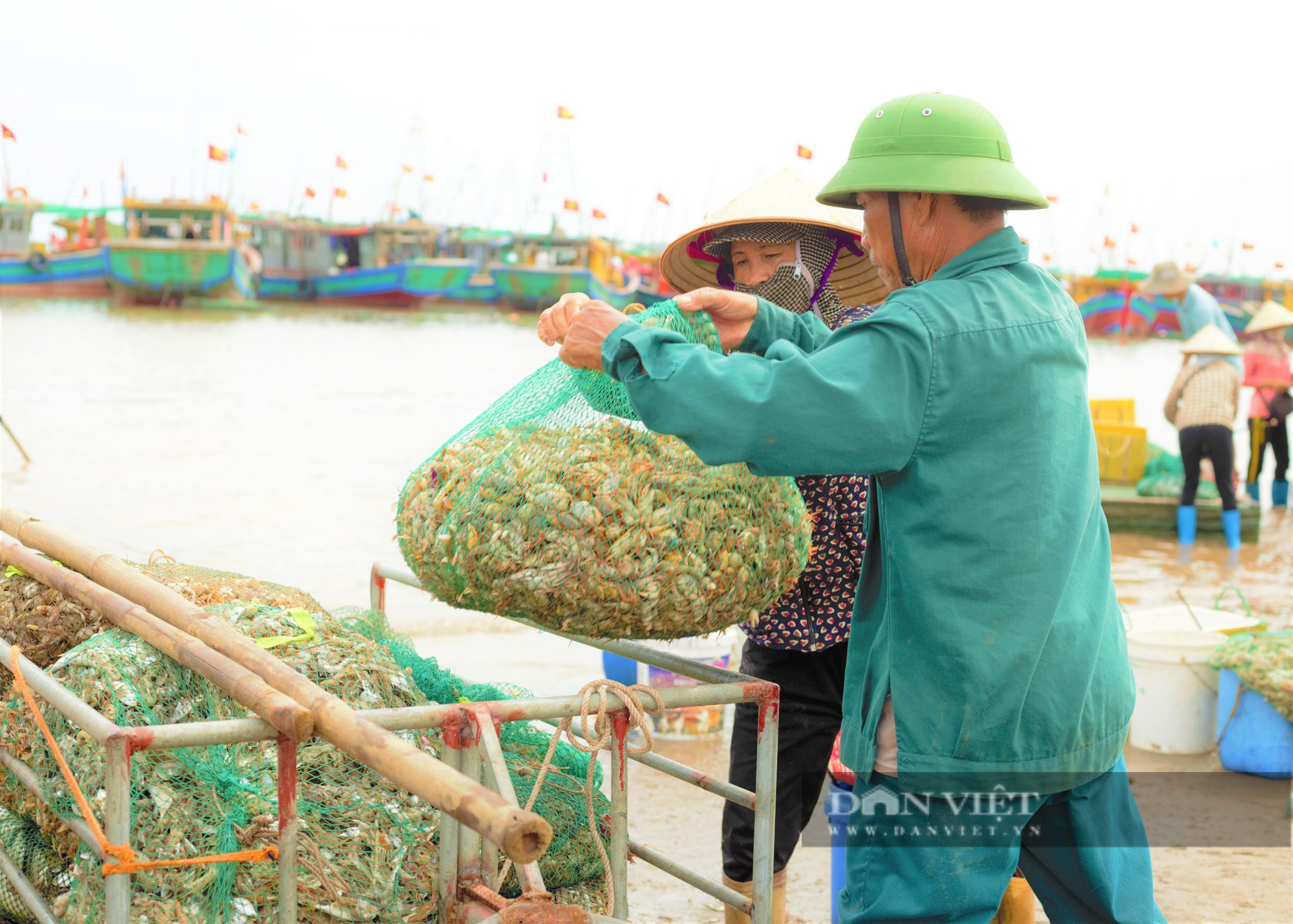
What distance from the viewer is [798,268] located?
295 cm

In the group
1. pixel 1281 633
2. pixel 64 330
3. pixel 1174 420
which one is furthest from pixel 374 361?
pixel 1281 633

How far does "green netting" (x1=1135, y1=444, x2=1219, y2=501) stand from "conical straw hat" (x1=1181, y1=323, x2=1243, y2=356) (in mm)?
1218

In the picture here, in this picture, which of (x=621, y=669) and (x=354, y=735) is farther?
(x=621, y=669)

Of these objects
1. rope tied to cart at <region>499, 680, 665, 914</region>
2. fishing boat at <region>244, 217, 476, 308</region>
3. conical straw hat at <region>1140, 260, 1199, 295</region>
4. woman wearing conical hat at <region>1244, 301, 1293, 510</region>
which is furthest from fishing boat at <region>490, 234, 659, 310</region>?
rope tied to cart at <region>499, 680, 665, 914</region>

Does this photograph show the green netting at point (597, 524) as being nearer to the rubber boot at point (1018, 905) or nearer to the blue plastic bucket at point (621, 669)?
the rubber boot at point (1018, 905)

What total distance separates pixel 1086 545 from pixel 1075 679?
0.73 ft

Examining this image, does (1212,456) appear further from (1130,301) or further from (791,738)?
(1130,301)

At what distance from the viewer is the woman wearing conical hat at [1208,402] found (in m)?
9.27

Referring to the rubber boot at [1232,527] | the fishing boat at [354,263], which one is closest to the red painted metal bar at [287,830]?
the rubber boot at [1232,527]

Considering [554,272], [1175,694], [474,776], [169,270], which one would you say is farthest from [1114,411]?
[554,272]

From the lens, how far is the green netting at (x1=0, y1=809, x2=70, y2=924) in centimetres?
244

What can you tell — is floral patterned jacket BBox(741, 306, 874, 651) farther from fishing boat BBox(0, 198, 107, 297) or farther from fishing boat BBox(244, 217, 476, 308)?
fishing boat BBox(244, 217, 476, 308)

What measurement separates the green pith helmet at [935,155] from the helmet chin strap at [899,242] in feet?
0.09

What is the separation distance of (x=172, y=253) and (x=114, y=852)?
47.2 metres
